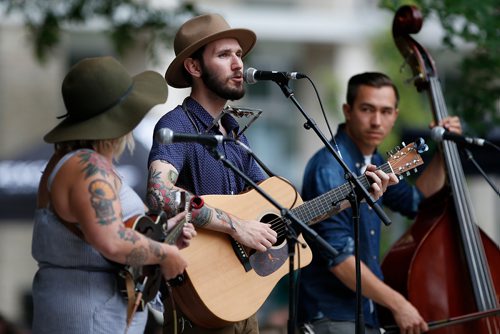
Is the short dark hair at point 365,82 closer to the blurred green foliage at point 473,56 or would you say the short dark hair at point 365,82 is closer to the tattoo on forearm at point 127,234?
the blurred green foliage at point 473,56

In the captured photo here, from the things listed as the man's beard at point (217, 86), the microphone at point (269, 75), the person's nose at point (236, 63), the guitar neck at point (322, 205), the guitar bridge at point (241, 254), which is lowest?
the guitar bridge at point (241, 254)

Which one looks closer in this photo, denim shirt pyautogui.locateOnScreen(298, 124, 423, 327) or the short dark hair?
denim shirt pyautogui.locateOnScreen(298, 124, 423, 327)

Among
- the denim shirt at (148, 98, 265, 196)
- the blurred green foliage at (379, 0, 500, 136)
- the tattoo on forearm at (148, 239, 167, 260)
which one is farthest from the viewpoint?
the blurred green foliage at (379, 0, 500, 136)

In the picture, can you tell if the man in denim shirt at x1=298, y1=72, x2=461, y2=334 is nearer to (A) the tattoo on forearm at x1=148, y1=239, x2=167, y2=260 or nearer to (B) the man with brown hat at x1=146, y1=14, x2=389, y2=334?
(B) the man with brown hat at x1=146, y1=14, x2=389, y2=334

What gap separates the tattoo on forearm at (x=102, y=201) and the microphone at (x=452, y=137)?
1.87m

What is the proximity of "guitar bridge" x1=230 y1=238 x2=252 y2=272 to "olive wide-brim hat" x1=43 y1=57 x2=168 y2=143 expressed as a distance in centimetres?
85

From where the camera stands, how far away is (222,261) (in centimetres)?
428

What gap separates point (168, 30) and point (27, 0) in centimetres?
121

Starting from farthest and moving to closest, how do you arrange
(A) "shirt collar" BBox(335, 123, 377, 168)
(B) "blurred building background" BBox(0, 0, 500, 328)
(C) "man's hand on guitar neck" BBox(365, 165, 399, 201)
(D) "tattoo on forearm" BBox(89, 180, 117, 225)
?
(B) "blurred building background" BBox(0, 0, 500, 328) → (A) "shirt collar" BBox(335, 123, 377, 168) → (C) "man's hand on guitar neck" BBox(365, 165, 399, 201) → (D) "tattoo on forearm" BBox(89, 180, 117, 225)

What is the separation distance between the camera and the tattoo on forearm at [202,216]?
4.09 m

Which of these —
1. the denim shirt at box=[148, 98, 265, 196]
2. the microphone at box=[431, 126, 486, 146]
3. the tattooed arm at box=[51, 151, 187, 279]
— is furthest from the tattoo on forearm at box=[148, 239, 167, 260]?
the microphone at box=[431, 126, 486, 146]

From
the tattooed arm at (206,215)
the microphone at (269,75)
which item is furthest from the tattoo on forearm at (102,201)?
the microphone at (269,75)

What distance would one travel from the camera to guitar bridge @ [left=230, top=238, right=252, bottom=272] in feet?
14.2

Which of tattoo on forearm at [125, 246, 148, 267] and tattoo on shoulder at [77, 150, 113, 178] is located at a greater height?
tattoo on shoulder at [77, 150, 113, 178]
